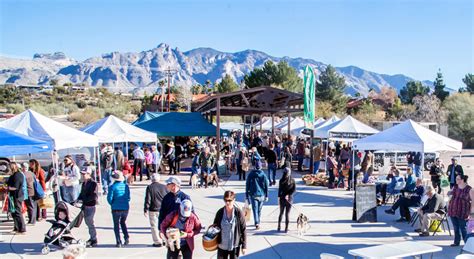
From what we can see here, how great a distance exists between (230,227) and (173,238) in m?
0.72

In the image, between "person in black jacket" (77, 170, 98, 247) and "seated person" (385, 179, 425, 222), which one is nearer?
"person in black jacket" (77, 170, 98, 247)

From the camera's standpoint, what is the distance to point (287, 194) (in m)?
9.61

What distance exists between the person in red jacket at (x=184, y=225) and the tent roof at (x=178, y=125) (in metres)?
16.3

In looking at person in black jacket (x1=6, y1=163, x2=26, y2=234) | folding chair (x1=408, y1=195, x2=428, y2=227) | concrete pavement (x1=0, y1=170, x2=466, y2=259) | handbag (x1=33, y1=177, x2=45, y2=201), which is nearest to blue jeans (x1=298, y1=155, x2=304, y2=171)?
concrete pavement (x1=0, y1=170, x2=466, y2=259)

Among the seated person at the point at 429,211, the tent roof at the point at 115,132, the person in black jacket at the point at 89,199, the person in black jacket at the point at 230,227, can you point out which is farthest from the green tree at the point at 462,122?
the person in black jacket at the point at 230,227

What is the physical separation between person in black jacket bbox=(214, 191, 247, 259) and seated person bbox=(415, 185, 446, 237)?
5.06 m

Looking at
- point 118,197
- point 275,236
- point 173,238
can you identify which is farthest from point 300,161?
point 173,238

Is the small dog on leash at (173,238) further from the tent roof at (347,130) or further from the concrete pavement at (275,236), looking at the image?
the tent roof at (347,130)

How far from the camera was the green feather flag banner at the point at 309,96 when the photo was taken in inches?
758

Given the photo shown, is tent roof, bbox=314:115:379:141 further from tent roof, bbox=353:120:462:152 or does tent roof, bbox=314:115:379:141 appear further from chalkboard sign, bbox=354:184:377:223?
chalkboard sign, bbox=354:184:377:223

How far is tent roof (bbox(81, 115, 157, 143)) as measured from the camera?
56.0 ft

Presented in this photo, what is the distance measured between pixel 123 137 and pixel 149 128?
5.89 metres

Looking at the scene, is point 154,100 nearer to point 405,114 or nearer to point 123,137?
point 405,114

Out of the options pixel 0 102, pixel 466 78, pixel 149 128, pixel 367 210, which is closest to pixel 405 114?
pixel 466 78
